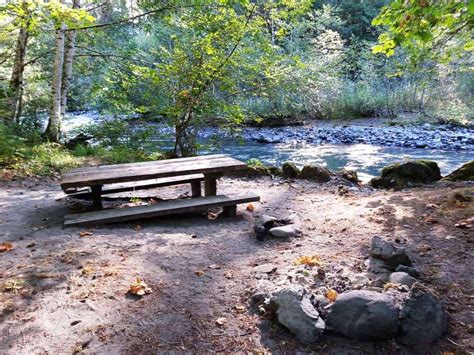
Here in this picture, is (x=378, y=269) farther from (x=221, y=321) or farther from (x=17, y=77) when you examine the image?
(x=17, y=77)

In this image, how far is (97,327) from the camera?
7.63 feet

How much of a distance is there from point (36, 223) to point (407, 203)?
487 centimetres

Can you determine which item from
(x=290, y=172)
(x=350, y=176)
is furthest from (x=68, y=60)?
(x=350, y=176)

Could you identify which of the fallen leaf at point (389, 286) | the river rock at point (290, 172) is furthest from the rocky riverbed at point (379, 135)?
the fallen leaf at point (389, 286)

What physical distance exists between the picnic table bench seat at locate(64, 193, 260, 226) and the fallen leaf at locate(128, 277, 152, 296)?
1.65 metres

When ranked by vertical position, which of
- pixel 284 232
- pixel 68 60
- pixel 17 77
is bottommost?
pixel 284 232

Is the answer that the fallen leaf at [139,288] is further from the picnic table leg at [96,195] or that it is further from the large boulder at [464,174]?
the large boulder at [464,174]

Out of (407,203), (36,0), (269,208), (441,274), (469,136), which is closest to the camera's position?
(441,274)

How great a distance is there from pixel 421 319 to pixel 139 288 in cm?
196

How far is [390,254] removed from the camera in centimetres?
319

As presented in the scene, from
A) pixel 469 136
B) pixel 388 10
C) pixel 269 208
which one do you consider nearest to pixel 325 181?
pixel 269 208

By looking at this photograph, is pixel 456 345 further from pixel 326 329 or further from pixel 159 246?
pixel 159 246

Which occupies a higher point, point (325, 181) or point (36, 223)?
point (36, 223)

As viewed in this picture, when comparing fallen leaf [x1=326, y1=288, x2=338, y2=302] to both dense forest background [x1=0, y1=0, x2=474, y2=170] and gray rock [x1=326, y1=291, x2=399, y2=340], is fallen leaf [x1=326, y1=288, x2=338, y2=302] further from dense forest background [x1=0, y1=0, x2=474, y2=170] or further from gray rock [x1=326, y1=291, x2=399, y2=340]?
dense forest background [x1=0, y1=0, x2=474, y2=170]
